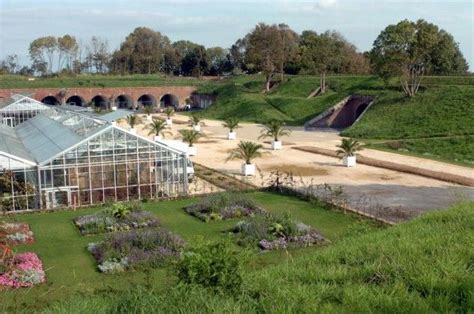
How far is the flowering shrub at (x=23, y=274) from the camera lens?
13.3m

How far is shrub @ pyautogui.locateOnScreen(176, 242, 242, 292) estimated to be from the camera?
25.3ft

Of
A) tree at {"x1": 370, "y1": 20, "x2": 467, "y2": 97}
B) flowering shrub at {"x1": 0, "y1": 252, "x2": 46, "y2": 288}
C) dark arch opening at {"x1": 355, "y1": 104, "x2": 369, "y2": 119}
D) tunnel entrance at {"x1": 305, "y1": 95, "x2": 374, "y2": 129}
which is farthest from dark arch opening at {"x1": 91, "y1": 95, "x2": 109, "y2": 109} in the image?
flowering shrub at {"x1": 0, "y1": 252, "x2": 46, "y2": 288}

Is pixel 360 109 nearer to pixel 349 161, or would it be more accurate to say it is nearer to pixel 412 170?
pixel 349 161

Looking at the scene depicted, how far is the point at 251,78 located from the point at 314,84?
621 inches

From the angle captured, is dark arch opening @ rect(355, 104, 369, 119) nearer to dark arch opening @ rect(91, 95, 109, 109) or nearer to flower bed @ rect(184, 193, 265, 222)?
flower bed @ rect(184, 193, 265, 222)

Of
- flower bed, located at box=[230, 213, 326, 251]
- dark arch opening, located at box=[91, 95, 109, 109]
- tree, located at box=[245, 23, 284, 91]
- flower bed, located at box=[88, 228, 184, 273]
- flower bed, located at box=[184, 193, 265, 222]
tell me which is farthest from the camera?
dark arch opening, located at box=[91, 95, 109, 109]

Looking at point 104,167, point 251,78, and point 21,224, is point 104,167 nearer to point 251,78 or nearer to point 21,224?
point 21,224

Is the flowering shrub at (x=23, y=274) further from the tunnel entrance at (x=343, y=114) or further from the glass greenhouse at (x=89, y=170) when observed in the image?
the tunnel entrance at (x=343, y=114)

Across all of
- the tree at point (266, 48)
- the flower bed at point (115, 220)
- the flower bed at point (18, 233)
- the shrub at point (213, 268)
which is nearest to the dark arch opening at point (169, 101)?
the tree at point (266, 48)

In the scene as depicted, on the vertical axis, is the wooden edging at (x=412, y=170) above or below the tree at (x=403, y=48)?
below

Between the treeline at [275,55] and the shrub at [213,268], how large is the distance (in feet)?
139

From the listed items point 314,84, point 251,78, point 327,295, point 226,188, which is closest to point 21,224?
point 226,188

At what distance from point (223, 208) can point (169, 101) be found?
68105 mm

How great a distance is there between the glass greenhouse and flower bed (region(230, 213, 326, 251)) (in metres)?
6.88
